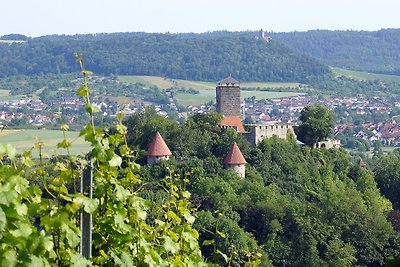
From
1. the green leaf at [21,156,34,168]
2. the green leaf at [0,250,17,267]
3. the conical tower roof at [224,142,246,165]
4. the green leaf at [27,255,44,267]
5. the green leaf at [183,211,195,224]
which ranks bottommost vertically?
the conical tower roof at [224,142,246,165]

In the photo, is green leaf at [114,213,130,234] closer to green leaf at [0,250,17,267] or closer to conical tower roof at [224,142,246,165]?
green leaf at [0,250,17,267]

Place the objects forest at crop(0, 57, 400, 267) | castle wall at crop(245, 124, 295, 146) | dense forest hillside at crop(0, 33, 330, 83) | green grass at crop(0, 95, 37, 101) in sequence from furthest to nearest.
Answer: dense forest hillside at crop(0, 33, 330, 83) < green grass at crop(0, 95, 37, 101) < castle wall at crop(245, 124, 295, 146) < forest at crop(0, 57, 400, 267)

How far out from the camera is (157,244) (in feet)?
21.7

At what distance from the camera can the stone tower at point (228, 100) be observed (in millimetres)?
41031

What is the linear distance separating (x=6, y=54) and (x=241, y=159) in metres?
112

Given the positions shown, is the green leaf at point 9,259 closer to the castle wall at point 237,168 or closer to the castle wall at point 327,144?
the castle wall at point 237,168

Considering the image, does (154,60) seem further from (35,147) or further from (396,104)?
(35,147)

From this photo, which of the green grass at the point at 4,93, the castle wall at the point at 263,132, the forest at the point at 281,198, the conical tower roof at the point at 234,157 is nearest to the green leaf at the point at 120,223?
the forest at the point at 281,198

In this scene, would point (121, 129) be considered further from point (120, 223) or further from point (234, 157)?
point (234, 157)

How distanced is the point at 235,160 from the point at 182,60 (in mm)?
101915

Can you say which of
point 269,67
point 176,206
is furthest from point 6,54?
point 176,206

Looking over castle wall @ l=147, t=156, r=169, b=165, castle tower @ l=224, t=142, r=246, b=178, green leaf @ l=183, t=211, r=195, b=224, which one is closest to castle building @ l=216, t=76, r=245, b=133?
castle tower @ l=224, t=142, r=246, b=178

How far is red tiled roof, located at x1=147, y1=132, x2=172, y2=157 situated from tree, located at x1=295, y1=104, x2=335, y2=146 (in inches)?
245

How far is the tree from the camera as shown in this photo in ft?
123
